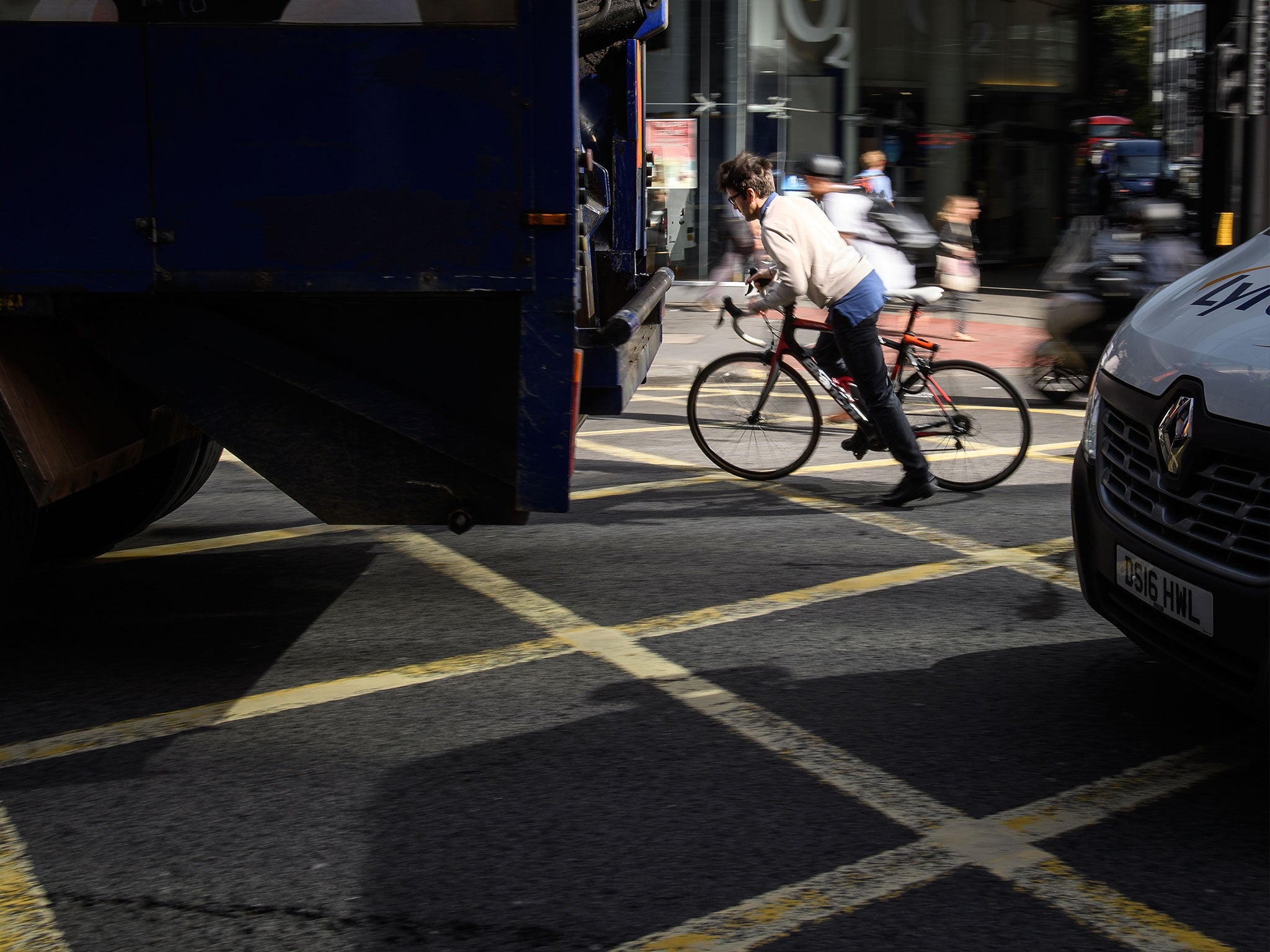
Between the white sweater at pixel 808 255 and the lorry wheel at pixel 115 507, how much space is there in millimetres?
2749

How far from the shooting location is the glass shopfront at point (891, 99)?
19.5 metres

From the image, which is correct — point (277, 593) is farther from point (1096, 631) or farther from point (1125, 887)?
point (1125, 887)

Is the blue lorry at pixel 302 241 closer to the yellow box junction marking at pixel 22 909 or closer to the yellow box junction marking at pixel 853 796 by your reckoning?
the yellow box junction marking at pixel 853 796

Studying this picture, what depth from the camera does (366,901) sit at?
3.03 meters

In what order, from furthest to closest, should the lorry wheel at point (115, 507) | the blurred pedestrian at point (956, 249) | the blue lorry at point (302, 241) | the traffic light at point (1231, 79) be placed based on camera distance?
1. the blurred pedestrian at point (956, 249)
2. the traffic light at point (1231, 79)
3. the lorry wheel at point (115, 507)
4. the blue lorry at point (302, 241)

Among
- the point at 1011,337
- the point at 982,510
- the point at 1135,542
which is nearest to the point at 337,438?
the point at 1135,542

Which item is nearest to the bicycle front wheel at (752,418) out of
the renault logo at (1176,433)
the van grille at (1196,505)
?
the van grille at (1196,505)

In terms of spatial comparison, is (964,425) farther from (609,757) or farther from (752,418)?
(609,757)

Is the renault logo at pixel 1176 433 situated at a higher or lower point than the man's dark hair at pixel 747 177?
lower

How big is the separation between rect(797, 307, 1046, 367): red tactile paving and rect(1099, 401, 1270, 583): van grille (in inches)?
308

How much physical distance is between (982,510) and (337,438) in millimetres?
3654

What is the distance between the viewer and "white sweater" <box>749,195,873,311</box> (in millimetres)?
6738

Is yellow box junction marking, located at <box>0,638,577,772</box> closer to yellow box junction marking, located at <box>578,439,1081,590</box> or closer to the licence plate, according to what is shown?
the licence plate

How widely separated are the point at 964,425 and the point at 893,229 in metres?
5.19
